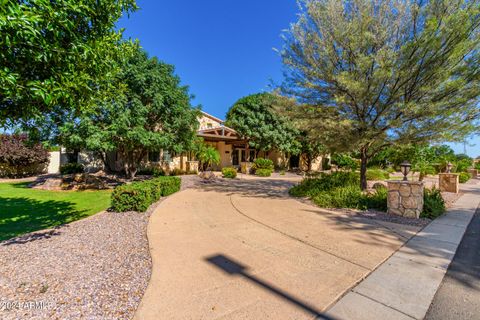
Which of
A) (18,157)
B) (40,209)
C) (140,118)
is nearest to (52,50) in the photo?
(40,209)

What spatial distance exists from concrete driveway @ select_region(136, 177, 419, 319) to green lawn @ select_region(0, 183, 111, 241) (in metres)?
2.67

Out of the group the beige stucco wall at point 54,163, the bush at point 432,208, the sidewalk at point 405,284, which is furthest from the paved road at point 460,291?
the beige stucco wall at point 54,163

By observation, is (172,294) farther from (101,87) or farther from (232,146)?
(232,146)

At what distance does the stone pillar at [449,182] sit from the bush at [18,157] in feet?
78.4

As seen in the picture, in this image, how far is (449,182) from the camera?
1134cm

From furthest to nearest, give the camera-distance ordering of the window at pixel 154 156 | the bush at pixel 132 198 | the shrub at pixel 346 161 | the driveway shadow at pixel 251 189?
the shrub at pixel 346 161
the window at pixel 154 156
the driveway shadow at pixel 251 189
the bush at pixel 132 198

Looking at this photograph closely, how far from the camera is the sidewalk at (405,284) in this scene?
2445 mm

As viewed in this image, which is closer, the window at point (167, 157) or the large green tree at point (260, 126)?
the window at point (167, 157)

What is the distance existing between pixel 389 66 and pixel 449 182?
8540 millimetres

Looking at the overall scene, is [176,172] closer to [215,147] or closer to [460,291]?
[215,147]

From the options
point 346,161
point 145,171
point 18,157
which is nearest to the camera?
point 18,157

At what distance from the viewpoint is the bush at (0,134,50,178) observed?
590 inches

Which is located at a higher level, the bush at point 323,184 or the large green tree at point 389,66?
the large green tree at point 389,66

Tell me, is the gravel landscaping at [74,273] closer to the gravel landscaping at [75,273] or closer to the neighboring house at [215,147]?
the gravel landscaping at [75,273]
